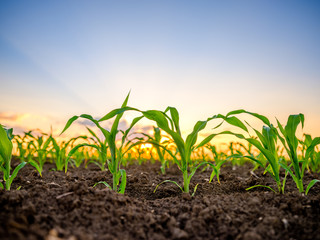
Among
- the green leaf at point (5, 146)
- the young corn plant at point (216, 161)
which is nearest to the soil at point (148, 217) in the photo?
the young corn plant at point (216, 161)

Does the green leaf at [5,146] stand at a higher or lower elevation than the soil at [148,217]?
higher

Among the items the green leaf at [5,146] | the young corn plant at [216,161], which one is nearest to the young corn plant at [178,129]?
the young corn plant at [216,161]

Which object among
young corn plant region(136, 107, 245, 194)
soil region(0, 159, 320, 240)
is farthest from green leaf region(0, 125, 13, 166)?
young corn plant region(136, 107, 245, 194)

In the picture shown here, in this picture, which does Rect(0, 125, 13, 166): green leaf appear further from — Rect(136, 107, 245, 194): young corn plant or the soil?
Rect(136, 107, 245, 194): young corn plant

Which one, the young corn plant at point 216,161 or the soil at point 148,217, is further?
the young corn plant at point 216,161

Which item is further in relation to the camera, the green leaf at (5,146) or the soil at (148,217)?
the green leaf at (5,146)

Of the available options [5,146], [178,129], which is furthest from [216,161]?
[5,146]

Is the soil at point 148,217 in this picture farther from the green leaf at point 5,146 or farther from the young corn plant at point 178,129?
the green leaf at point 5,146

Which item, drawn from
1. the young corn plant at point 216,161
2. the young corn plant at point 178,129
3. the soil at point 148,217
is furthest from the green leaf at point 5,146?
the young corn plant at point 216,161

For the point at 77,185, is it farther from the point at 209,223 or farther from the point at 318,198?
the point at 318,198

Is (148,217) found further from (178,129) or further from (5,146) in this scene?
(5,146)

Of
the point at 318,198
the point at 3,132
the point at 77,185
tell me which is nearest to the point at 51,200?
the point at 77,185

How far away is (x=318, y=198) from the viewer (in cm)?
180

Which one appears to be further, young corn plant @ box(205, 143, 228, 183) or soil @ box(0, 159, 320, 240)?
young corn plant @ box(205, 143, 228, 183)
